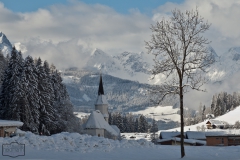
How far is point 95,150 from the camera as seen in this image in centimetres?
2864

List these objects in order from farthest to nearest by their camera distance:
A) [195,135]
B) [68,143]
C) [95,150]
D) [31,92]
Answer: [195,135]
[31,92]
[68,143]
[95,150]

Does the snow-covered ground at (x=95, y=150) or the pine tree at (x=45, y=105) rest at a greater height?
the pine tree at (x=45, y=105)

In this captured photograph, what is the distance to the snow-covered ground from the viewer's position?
26891 mm

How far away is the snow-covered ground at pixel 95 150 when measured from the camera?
1059 inches

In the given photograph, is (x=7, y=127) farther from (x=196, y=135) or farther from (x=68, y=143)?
(x=196, y=135)

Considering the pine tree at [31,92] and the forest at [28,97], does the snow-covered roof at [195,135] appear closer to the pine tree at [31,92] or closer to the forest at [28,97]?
the forest at [28,97]

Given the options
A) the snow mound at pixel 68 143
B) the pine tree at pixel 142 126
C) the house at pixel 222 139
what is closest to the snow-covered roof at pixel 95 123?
the house at pixel 222 139

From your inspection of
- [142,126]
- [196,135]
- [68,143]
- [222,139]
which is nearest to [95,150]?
[68,143]

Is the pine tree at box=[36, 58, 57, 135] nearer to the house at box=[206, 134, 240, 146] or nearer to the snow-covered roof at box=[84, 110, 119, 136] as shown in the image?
the snow-covered roof at box=[84, 110, 119, 136]

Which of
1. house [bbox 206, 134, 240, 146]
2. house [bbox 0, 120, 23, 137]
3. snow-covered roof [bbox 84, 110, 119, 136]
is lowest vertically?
house [bbox 206, 134, 240, 146]

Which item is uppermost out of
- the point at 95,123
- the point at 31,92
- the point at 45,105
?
the point at 31,92

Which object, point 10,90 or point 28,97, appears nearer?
point 10,90

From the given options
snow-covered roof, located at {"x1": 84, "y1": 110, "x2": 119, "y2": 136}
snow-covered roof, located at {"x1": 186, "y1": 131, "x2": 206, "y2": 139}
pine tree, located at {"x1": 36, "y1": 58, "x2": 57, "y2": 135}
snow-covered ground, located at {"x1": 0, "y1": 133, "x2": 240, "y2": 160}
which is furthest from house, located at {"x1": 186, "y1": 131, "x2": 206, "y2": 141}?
snow-covered ground, located at {"x1": 0, "y1": 133, "x2": 240, "y2": 160}

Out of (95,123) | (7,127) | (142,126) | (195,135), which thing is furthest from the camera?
(142,126)
